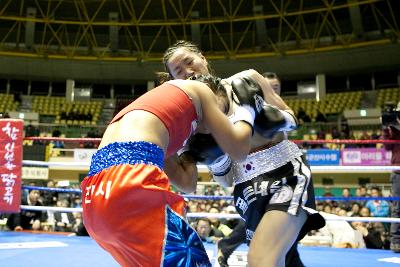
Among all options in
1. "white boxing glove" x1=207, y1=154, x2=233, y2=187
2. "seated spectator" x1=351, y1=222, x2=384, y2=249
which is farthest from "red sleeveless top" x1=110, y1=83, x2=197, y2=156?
"seated spectator" x1=351, y1=222, x2=384, y2=249

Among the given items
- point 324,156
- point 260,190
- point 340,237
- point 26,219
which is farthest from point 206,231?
point 324,156

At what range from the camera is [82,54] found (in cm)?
1608

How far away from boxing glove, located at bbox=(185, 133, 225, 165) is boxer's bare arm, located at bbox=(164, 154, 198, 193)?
0.03 metres

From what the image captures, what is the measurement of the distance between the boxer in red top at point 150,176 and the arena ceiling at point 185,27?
14.1m

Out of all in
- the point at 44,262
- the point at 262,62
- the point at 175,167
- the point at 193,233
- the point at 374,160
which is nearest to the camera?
the point at 193,233

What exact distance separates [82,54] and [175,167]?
51.3ft

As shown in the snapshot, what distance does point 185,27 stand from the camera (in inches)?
643

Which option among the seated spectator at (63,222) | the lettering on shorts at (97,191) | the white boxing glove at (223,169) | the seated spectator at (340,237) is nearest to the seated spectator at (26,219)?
the seated spectator at (63,222)

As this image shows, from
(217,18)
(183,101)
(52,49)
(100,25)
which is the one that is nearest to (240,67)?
(217,18)

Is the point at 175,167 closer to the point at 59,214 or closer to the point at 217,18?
the point at 59,214

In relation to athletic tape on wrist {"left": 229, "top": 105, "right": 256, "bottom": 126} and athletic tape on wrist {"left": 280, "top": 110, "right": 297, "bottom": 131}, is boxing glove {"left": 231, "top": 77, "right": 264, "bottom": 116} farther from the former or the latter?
athletic tape on wrist {"left": 280, "top": 110, "right": 297, "bottom": 131}

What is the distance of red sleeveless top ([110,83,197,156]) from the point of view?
3.84 ft

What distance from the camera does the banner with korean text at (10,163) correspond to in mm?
3732

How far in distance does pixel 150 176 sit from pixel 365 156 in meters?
8.86
